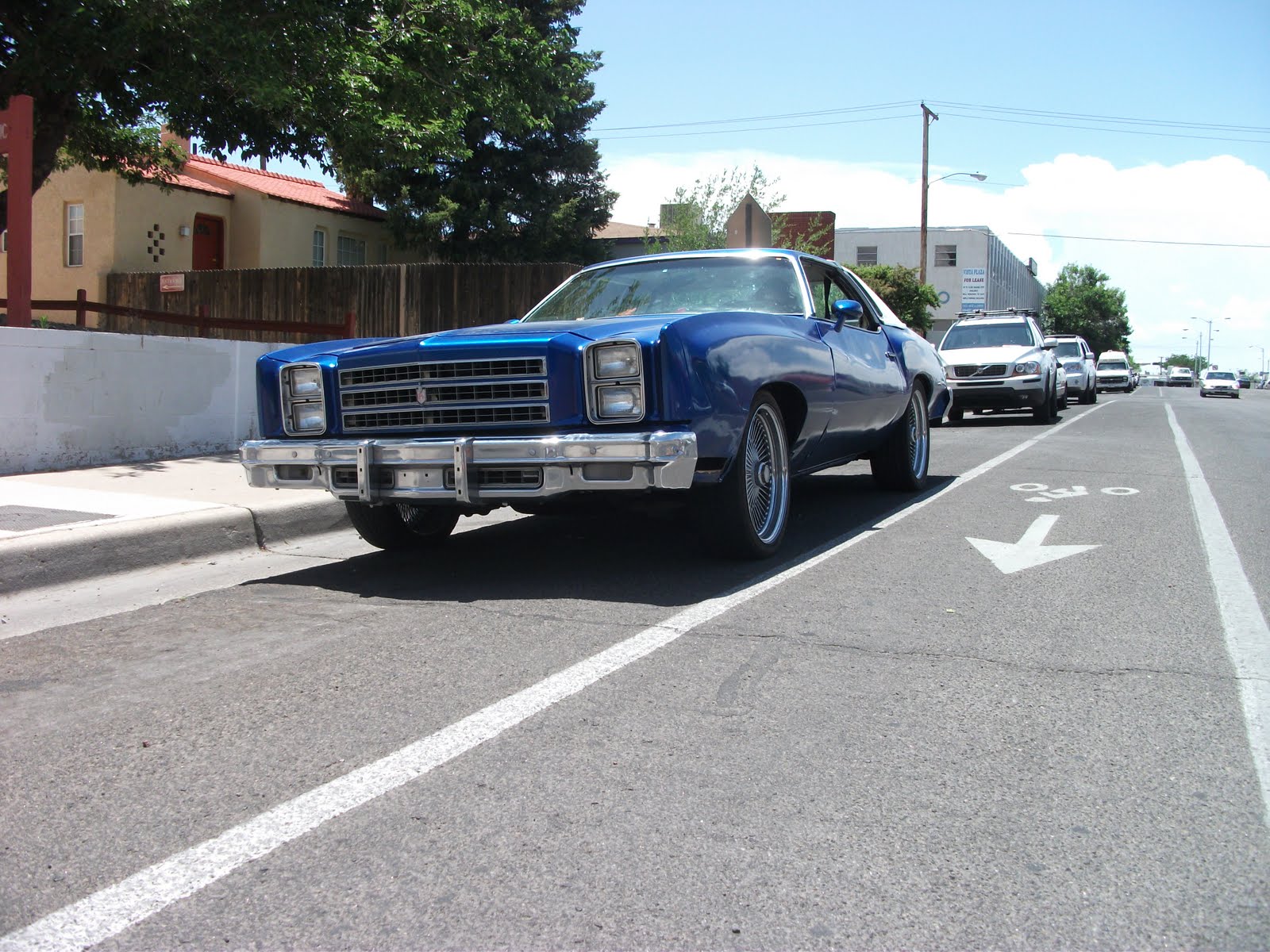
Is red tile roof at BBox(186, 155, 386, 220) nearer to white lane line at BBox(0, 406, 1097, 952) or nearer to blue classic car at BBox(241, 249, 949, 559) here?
blue classic car at BBox(241, 249, 949, 559)

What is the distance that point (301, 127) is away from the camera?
14.3m

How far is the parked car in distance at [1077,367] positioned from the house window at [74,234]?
844 inches

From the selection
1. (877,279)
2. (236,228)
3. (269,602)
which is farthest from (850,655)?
(877,279)

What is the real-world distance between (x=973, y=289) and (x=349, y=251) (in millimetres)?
37209

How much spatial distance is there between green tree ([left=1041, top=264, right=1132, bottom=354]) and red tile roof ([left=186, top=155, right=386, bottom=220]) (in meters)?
76.0

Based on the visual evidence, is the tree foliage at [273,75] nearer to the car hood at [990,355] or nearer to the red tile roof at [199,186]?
the red tile roof at [199,186]

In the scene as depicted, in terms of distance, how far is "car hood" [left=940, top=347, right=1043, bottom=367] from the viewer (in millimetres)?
17750

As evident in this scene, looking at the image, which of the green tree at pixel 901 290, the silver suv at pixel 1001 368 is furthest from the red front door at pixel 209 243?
the green tree at pixel 901 290

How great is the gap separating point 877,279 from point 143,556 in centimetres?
3125

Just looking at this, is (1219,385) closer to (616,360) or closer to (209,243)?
(209,243)

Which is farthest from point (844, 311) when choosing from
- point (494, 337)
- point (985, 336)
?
point (985, 336)

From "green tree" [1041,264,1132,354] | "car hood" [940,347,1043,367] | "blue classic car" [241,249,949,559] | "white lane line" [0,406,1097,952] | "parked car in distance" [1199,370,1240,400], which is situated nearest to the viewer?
"white lane line" [0,406,1097,952]

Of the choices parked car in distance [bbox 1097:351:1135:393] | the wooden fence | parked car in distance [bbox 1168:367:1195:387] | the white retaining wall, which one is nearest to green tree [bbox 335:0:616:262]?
the wooden fence

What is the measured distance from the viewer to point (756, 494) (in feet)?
19.2
